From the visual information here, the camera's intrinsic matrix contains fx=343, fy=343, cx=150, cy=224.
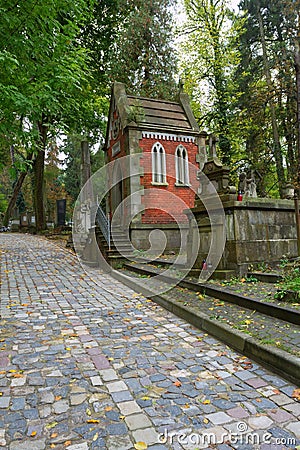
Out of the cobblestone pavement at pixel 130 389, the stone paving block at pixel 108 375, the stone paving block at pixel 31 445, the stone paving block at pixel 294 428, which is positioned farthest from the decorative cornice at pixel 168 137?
the stone paving block at pixel 31 445

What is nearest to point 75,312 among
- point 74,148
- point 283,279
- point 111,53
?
point 283,279

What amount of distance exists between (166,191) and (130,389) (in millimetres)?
13002

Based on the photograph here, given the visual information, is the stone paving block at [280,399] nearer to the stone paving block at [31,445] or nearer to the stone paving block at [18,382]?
the stone paving block at [31,445]

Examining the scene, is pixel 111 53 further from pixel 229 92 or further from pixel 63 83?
pixel 63 83

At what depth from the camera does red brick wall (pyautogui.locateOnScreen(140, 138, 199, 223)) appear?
15.4 metres

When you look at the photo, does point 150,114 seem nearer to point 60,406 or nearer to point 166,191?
point 166,191

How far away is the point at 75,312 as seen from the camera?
258 inches

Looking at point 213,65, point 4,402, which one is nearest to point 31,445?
point 4,402

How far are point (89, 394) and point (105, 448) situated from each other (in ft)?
2.86

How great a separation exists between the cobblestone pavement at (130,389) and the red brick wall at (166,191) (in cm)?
938

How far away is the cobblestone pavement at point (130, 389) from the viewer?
8.77ft

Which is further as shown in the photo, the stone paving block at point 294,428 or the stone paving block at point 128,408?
the stone paving block at point 128,408

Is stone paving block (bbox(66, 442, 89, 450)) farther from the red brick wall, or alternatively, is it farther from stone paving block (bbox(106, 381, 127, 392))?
the red brick wall

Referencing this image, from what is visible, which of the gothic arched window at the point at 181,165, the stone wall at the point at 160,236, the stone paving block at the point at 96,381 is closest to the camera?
the stone paving block at the point at 96,381
